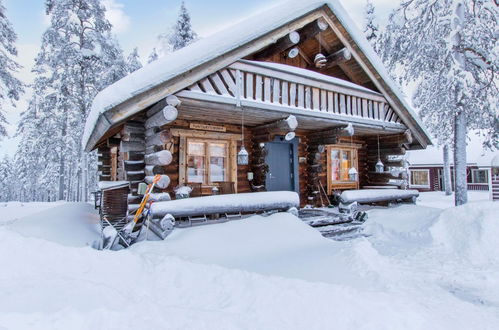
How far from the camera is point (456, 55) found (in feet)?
36.0

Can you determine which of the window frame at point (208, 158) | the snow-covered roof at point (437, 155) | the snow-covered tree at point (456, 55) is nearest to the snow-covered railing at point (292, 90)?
the window frame at point (208, 158)

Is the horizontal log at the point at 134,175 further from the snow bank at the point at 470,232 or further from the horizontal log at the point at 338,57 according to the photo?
the snow bank at the point at 470,232

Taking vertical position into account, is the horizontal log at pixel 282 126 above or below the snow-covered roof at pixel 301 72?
below

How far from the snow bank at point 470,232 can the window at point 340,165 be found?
17.3ft

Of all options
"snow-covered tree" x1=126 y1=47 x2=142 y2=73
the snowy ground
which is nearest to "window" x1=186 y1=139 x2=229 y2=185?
A: the snowy ground

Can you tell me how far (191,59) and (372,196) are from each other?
7.16 metres

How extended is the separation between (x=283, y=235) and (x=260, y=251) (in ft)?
2.99

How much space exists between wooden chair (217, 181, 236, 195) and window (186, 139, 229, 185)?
1.34 ft

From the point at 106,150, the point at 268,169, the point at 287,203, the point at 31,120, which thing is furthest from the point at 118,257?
the point at 31,120

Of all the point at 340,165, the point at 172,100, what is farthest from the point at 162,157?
the point at 340,165

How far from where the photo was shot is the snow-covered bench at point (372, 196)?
867 cm

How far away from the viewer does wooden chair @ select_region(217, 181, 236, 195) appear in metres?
8.89

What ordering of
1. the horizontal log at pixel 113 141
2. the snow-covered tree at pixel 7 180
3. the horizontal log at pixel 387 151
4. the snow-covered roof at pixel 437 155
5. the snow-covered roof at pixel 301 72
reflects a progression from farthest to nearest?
the snow-covered tree at pixel 7 180 → the snow-covered roof at pixel 437 155 → the horizontal log at pixel 387 151 → the horizontal log at pixel 113 141 → the snow-covered roof at pixel 301 72

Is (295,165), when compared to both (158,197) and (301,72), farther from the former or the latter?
(158,197)
